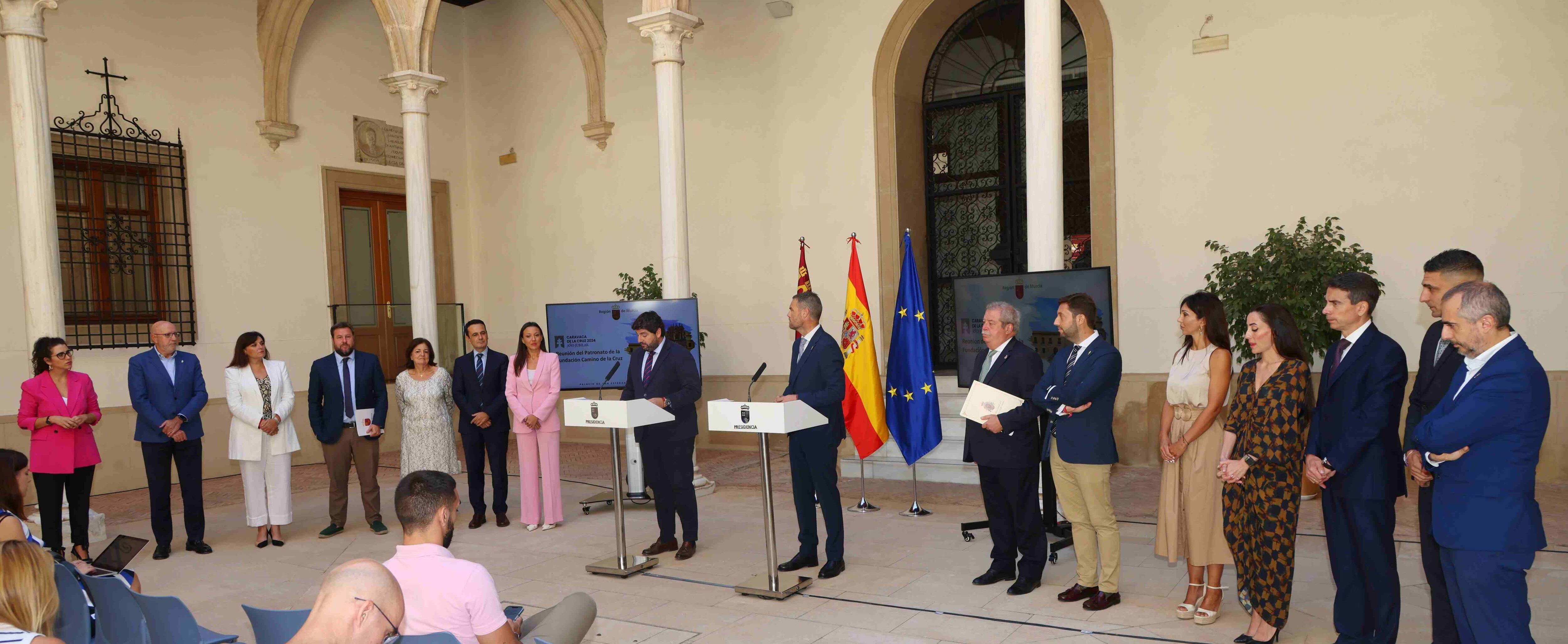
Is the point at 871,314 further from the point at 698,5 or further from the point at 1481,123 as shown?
the point at 1481,123

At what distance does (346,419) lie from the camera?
22.8ft

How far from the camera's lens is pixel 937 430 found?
22.1 feet

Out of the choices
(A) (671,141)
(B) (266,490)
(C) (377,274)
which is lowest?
(B) (266,490)

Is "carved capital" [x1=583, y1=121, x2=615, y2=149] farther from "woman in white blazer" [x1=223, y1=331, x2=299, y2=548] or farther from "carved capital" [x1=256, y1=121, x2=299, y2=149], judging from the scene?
"woman in white blazer" [x1=223, y1=331, x2=299, y2=548]

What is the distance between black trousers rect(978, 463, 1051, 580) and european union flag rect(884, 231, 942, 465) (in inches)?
65.2

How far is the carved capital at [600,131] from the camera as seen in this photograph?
11.2 meters

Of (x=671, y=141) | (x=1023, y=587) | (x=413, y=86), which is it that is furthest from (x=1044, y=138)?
(x=413, y=86)

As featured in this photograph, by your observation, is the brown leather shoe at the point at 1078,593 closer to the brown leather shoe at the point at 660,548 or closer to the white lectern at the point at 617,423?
the white lectern at the point at 617,423

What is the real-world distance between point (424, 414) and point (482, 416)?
36cm

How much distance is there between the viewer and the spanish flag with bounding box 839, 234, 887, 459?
686 centimetres

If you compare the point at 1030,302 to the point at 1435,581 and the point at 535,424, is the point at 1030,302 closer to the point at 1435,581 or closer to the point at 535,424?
the point at 1435,581

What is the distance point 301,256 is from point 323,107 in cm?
154

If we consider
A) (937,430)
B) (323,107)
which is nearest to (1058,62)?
(937,430)

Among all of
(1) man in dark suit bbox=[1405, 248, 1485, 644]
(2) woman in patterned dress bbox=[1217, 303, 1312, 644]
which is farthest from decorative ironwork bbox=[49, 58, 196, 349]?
(1) man in dark suit bbox=[1405, 248, 1485, 644]
